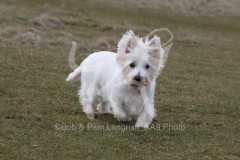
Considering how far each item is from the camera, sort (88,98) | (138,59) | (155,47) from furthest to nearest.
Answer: (88,98), (155,47), (138,59)

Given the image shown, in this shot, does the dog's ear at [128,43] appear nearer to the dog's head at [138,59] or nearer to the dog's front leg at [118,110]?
the dog's head at [138,59]

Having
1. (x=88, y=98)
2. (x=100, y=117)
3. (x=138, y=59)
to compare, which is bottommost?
(x=100, y=117)

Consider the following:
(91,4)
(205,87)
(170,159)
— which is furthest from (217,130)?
(91,4)

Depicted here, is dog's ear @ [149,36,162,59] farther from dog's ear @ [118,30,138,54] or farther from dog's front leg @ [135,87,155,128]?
dog's front leg @ [135,87,155,128]

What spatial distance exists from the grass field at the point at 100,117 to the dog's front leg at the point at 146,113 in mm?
171

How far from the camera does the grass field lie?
798 cm

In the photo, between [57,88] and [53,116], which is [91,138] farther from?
[57,88]

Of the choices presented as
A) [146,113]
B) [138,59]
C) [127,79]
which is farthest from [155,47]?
[146,113]

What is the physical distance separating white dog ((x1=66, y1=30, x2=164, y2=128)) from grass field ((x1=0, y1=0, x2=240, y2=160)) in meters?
0.28

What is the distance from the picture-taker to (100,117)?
10000 mm

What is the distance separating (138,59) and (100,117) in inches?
66.8

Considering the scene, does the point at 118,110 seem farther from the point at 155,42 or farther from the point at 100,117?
the point at 155,42

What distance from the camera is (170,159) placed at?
7770 millimetres

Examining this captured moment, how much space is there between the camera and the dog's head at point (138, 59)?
8.63 meters
